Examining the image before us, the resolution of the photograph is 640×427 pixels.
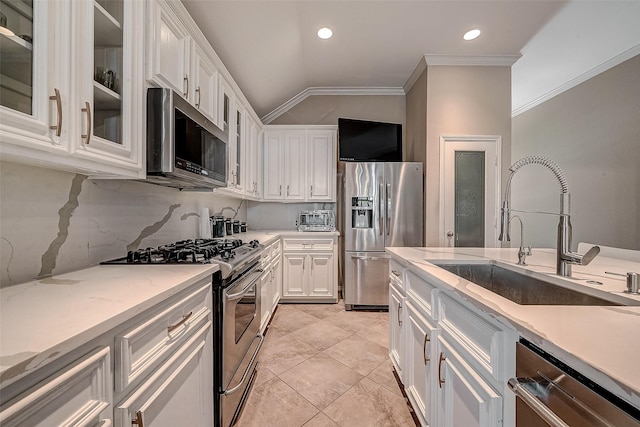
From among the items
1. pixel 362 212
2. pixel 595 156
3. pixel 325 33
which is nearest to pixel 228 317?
pixel 362 212

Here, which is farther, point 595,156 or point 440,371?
point 595,156

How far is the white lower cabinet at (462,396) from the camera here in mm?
786

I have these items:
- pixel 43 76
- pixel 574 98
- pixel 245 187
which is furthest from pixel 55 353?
pixel 574 98

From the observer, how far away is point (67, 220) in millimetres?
1164

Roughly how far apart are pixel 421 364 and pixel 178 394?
1.13m

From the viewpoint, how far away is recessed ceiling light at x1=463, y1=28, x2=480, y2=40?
8.72ft

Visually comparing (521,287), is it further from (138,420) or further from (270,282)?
(270,282)

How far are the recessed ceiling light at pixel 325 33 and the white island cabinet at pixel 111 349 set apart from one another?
8.56 feet

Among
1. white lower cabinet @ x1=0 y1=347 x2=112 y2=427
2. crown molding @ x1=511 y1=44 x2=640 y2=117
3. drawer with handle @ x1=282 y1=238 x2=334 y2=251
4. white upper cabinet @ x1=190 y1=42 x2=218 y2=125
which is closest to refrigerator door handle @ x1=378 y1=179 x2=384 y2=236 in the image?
drawer with handle @ x1=282 y1=238 x2=334 y2=251

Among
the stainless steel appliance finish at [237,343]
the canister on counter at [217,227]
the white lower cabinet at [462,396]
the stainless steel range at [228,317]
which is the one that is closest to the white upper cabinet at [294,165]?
the canister on counter at [217,227]

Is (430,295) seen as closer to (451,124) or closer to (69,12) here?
(69,12)

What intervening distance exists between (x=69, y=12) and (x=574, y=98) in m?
5.40

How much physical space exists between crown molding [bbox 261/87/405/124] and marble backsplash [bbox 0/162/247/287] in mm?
2610

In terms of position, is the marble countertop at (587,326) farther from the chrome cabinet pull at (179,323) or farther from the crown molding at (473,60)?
the crown molding at (473,60)
